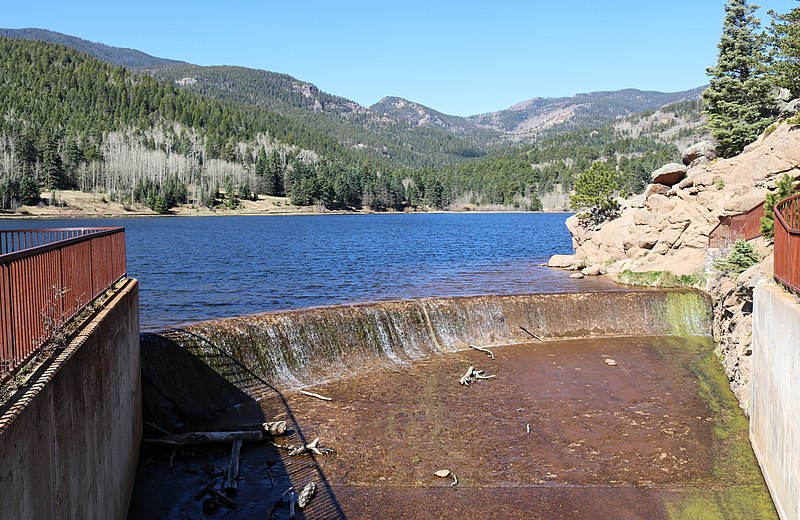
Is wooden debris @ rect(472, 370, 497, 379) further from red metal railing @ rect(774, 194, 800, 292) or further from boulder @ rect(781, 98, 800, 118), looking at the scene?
boulder @ rect(781, 98, 800, 118)

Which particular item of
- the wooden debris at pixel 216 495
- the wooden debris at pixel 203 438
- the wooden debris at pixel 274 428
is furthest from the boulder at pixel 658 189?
the wooden debris at pixel 216 495

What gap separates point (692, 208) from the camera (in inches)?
1276

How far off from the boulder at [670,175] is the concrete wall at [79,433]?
30.7 meters

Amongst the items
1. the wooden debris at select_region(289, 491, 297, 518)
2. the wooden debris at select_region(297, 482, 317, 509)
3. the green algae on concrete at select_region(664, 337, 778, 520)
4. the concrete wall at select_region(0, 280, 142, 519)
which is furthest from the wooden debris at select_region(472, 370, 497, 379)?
the concrete wall at select_region(0, 280, 142, 519)

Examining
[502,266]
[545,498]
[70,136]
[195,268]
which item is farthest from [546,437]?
[70,136]

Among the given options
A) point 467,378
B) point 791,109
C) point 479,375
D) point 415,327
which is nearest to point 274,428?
point 467,378

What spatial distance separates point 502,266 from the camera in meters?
43.1

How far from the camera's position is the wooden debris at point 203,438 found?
Answer: 43.0ft

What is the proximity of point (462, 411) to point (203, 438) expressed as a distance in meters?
6.02

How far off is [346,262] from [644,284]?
21412 mm

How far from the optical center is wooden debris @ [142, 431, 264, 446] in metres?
13.1

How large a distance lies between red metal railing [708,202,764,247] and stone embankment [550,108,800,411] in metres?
0.59

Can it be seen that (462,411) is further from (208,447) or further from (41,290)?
(41,290)

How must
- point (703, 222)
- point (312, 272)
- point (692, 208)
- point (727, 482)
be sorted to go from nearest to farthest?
1. point (727, 482)
2. point (703, 222)
3. point (692, 208)
4. point (312, 272)
